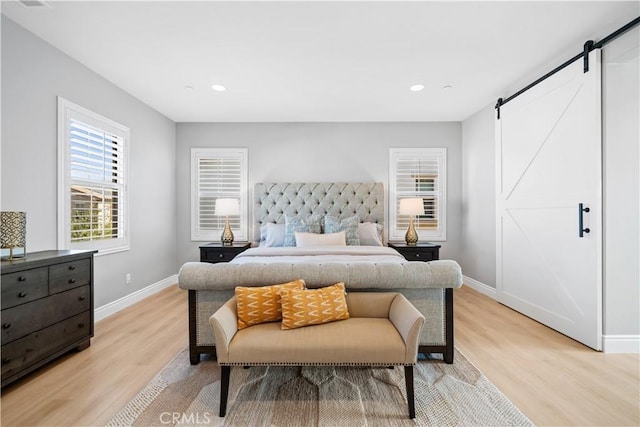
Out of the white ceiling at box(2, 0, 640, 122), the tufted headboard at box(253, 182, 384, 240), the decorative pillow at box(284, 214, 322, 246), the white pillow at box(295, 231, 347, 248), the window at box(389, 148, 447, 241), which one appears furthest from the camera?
the window at box(389, 148, 447, 241)

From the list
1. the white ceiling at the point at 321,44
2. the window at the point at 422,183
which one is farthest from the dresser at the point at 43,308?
the window at the point at 422,183

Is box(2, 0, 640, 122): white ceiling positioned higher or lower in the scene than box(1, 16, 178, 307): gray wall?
higher

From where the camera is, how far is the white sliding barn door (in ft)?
8.46

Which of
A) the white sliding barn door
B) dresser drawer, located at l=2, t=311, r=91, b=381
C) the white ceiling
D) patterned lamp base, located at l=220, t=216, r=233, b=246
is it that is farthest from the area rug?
the white ceiling

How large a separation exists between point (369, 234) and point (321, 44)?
268cm

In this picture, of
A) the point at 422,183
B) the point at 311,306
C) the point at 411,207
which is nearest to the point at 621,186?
the point at 411,207

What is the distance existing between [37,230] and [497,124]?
5.15 metres

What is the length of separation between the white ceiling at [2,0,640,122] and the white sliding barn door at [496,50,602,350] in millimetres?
406

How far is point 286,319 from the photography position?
1.95m

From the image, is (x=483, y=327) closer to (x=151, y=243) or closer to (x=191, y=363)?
(x=191, y=363)

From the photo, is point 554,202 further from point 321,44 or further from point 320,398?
point 320,398

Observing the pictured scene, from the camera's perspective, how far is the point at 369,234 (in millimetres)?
4488

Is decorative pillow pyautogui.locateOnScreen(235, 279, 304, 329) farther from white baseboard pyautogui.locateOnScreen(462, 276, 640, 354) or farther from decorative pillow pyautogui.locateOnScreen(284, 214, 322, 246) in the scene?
white baseboard pyautogui.locateOnScreen(462, 276, 640, 354)

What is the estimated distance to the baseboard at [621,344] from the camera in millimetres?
2486
